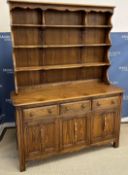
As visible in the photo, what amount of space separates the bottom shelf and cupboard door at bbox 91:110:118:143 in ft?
0.93

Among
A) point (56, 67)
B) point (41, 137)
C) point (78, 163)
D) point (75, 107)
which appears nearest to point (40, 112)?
point (41, 137)

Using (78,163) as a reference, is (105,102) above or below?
above

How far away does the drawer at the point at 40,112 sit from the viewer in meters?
2.20

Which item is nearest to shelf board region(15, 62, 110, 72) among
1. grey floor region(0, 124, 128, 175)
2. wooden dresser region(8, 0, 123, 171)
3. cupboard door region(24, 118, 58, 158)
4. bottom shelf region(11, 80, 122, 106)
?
wooden dresser region(8, 0, 123, 171)

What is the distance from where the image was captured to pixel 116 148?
109 inches

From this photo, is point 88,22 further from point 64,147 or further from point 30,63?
point 64,147

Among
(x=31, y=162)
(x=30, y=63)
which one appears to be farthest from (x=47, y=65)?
(x=31, y=162)

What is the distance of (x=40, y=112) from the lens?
7.36 ft

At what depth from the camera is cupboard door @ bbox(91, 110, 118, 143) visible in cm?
255

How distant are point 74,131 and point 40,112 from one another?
20.0 inches

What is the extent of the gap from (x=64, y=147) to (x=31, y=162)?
0.44 metres

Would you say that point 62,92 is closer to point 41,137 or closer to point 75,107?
point 75,107

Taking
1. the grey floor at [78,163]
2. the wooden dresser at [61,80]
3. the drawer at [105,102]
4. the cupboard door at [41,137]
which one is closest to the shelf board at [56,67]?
the wooden dresser at [61,80]

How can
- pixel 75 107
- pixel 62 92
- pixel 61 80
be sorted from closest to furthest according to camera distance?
1. pixel 75 107
2. pixel 62 92
3. pixel 61 80
